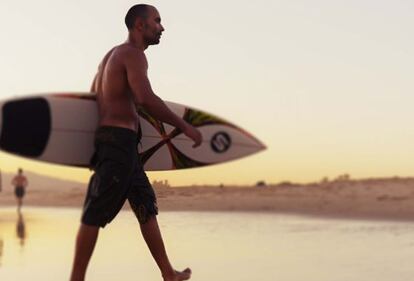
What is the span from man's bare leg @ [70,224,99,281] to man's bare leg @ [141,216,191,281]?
0.51 metres

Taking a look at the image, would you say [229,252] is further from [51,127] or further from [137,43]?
[137,43]

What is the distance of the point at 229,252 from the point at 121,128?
3553 mm

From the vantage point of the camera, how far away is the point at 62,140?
4961 millimetres

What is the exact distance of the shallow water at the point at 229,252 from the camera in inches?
245

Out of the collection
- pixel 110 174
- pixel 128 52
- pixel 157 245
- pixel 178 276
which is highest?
pixel 128 52

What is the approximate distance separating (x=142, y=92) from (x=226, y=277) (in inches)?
82.6

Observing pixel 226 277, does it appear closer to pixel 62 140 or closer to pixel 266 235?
pixel 62 140

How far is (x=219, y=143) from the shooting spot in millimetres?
5879

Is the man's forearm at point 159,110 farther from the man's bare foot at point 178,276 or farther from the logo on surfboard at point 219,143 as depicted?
the logo on surfboard at point 219,143

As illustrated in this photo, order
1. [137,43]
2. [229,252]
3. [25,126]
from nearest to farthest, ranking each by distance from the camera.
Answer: [137,43] → [25,126] → [229,252]

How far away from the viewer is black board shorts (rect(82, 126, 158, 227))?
4.45m

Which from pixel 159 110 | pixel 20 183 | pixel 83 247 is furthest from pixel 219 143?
pixel 20 183

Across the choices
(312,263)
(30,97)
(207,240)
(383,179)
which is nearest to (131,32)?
(30,97)

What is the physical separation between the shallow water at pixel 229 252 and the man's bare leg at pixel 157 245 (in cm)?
72
